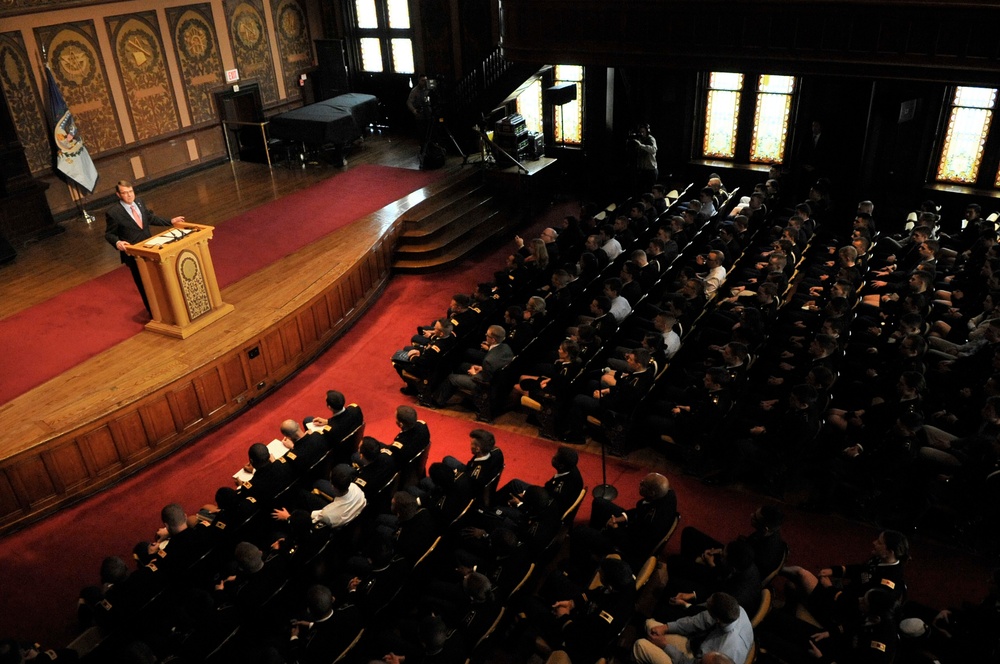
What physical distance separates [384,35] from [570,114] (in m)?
4.04

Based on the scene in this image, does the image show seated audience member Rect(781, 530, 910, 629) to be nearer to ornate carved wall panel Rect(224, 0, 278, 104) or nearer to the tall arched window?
the tall arched window

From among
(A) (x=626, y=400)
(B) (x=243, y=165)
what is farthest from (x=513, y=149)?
(A) (x=626, y=400)

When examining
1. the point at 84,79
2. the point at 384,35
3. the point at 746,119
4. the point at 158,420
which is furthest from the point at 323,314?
the point at 384,35

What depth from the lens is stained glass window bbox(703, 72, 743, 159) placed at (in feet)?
40.2

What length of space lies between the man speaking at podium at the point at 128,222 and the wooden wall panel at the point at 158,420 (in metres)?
1.36

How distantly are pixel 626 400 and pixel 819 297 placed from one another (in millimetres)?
3141

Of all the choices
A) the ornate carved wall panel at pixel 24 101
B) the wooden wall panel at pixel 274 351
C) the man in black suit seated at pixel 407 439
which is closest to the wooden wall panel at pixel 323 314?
the wooden wall panel at pixel 274 351

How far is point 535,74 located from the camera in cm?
1275

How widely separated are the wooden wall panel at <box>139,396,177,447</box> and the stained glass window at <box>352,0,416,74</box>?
9498 millimetres

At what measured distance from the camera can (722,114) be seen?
1251 centimetres

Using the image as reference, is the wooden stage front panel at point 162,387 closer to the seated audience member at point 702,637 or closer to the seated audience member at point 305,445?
the seated audience member at point 305,445

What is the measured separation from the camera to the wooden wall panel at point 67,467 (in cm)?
639

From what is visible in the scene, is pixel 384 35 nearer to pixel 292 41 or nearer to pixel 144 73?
pixel 292 41

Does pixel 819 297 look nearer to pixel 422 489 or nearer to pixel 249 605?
pixel 422 489
